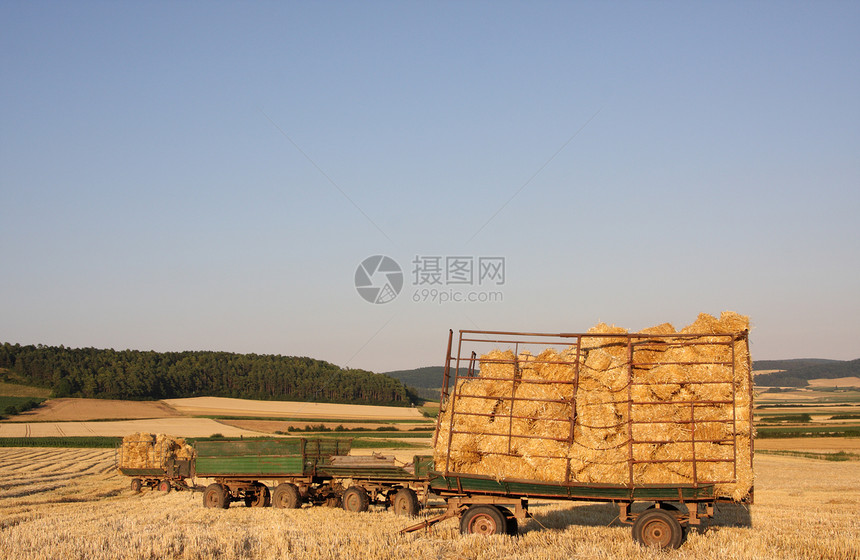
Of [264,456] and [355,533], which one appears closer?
[355,533]

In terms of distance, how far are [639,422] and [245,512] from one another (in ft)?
39.3

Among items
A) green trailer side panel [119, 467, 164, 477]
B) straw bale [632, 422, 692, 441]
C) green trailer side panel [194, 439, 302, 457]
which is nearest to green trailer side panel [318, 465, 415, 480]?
green trailer side panel [194, 439, 302, 457]

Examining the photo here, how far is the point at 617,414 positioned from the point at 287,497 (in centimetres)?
1215

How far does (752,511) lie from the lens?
1966 centimetres

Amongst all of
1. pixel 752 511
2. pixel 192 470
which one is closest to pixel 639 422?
pixel 752 511

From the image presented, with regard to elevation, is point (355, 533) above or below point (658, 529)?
below

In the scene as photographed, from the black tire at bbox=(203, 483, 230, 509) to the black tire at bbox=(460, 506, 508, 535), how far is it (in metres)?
10.6

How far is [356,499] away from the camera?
20.9 meters

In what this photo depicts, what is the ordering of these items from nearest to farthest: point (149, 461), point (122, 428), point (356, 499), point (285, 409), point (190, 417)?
point (356, 499), point (149, 461), point (122, 428), point (190, 417), point (285, 409)

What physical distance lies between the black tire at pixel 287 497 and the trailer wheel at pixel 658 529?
454 inches

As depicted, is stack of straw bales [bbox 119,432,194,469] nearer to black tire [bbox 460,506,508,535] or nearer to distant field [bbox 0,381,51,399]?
black tire [bbox 460,506,508,535]

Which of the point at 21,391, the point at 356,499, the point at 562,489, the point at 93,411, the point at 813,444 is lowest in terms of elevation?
the point at 93,411

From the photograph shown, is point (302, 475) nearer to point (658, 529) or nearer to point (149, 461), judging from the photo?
point (149, 461)

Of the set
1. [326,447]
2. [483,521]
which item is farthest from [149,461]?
[483,521]
